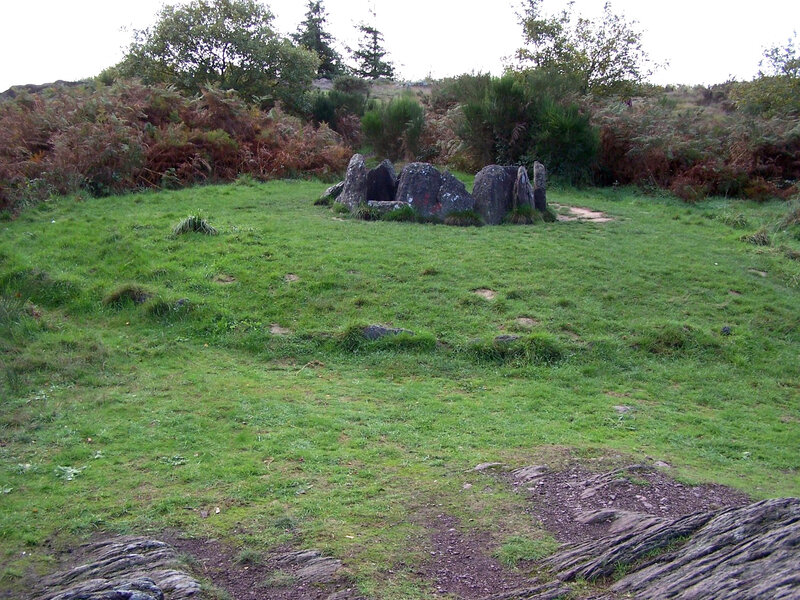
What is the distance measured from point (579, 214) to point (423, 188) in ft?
→ 15.0

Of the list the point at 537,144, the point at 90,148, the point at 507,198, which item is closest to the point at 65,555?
the point at 507,198

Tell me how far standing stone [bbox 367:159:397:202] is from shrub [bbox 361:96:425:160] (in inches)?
339

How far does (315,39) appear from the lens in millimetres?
43188

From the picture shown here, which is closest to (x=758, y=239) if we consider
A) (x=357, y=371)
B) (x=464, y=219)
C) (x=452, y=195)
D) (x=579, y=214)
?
(x=579, y=214)

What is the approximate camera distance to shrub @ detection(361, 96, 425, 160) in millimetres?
26547

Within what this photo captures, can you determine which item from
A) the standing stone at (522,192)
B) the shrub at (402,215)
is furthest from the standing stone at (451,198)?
the standing stone at (522,192)

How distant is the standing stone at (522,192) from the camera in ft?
57.3

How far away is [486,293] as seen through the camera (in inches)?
499

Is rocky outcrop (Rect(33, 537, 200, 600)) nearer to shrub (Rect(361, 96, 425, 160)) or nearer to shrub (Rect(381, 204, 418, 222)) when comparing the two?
shrub (Rect(381, 204, 418, 222))

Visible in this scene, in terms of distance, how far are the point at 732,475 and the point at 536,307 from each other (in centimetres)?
535

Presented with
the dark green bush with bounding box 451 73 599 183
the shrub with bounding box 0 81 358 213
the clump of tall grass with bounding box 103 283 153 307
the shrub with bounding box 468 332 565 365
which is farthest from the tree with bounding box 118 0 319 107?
the shrub with bounding box 468 332 565 365

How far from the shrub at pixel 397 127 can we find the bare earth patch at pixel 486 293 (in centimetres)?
1481

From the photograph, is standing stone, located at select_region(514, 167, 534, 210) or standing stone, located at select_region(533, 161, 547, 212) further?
standing stone, located at select_region(533, 161, 547, 212)

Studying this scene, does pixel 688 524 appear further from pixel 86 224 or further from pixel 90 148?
pixel 90 148
